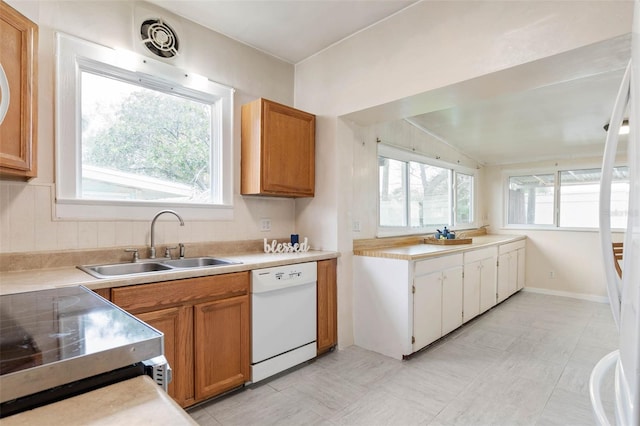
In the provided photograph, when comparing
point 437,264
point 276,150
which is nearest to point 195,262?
point 276,150

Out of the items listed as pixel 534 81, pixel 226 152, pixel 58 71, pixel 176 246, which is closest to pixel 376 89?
pixel 534 81

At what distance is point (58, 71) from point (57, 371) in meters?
2.06

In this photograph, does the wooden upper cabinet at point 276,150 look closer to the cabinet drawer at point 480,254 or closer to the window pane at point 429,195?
the window pane at point 429,195

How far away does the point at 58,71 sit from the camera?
1957 mm

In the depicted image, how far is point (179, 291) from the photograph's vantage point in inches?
74.4

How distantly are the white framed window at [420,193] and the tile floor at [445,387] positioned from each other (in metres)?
1.41

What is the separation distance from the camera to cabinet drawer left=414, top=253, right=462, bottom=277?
2.79 m

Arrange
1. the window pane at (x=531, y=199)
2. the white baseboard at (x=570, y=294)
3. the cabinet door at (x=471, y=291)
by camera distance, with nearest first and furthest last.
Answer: the cabinet door at (x=471, y=291) → the white baseboard at (x=570, y=294) → the window pane at (x=531, y=199)

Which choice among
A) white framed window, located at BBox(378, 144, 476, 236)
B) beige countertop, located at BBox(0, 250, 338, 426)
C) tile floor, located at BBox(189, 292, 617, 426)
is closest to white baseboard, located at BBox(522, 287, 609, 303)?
white framed window, located at BBox(378, 144, 476, 236)

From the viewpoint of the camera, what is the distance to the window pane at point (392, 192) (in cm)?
367

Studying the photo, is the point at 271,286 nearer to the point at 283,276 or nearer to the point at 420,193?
the point at 283,276

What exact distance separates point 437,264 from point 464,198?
113 inches

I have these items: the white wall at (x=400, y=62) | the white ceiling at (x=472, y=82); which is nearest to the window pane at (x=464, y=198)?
the white ceiling at (x=472, y=82)

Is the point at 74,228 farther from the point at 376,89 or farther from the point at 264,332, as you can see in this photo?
the point at 376,89
